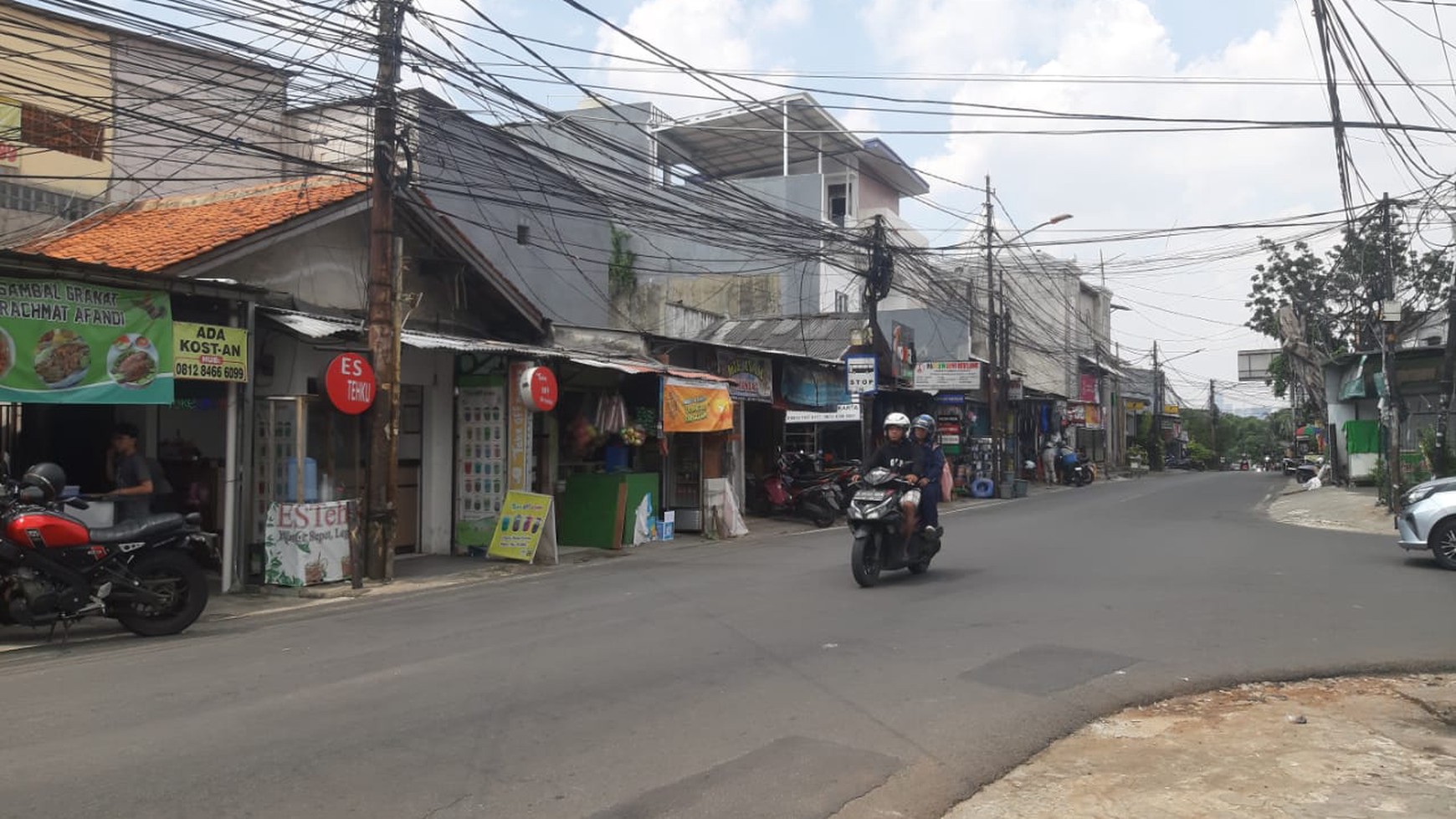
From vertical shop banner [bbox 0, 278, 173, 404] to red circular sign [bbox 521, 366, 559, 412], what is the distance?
15.5ft

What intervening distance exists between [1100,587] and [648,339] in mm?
9758

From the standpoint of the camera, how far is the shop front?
9.48 metres

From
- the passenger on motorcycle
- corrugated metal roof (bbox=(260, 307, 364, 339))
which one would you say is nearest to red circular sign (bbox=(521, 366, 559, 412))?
corrugated metal roof (bbox=(260, 307, 364, 339))

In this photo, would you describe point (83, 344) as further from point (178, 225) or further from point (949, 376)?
point (949, 376)

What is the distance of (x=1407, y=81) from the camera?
12445 mm

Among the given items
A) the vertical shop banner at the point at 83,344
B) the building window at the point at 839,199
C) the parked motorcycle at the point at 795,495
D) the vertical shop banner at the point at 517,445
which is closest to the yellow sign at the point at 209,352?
the vertical shop banner at the point at 83,344

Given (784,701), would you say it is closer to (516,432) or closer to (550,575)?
(550,575)

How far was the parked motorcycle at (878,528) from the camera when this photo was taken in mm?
10688

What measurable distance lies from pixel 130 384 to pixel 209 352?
0.91m

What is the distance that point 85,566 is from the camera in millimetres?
8297

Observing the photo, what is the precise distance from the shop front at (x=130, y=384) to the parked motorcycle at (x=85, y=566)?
1.37m

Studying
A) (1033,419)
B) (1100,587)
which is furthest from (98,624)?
(1033,419)

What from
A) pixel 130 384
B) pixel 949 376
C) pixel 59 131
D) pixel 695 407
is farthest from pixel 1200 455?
pixel 130 384

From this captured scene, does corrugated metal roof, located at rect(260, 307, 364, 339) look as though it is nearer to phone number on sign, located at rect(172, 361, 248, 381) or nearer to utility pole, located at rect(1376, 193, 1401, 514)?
phone number on sign, located at rect(172, 361, 248, 381)
